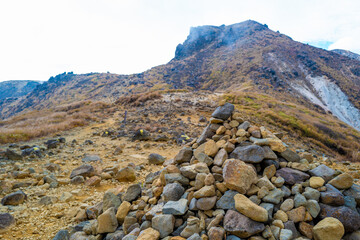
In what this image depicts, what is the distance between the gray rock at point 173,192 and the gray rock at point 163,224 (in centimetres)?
40

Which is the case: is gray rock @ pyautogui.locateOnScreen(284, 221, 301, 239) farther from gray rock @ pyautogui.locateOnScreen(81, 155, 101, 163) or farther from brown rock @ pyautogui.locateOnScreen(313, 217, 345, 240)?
gray rock @ pyautogui.locateOnScreen(81, 155, 101, 163)

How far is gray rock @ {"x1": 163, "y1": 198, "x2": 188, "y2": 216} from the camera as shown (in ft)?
8.42

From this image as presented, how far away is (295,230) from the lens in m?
2.21

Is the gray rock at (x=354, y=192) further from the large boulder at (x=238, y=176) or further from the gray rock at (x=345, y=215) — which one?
the large boulder at (x=238, y=176)

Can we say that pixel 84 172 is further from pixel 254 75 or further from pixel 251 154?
pixel 254 75

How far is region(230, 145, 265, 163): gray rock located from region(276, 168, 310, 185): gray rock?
40cm

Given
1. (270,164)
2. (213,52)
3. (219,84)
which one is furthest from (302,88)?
(270,164)

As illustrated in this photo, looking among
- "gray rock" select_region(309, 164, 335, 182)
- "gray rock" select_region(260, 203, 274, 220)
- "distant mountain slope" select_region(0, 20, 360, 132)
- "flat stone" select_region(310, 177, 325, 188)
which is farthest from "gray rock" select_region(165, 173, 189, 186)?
"distant mountain slope" select_region(0, 20, 360, 132)

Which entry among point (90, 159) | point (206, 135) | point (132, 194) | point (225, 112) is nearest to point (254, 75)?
point (90, 159)

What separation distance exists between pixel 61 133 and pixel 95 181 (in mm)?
8676

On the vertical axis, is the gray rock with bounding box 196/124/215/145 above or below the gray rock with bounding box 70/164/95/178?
above

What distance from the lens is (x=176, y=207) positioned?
8.59 ft

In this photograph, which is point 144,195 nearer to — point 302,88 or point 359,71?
point 302,88

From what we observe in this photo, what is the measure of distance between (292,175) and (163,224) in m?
2.23
